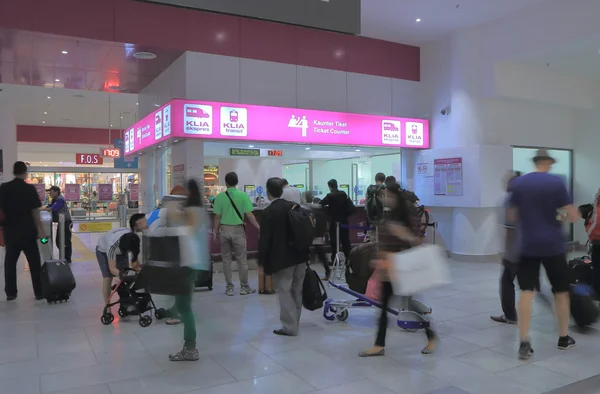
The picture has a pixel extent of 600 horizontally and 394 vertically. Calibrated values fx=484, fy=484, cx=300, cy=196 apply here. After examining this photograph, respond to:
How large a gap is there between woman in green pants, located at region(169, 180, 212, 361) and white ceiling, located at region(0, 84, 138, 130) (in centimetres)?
974

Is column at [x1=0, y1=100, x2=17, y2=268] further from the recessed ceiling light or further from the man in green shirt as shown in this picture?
the man in green shirt

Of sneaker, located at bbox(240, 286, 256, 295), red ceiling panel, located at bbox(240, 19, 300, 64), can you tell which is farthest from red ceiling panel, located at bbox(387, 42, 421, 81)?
sneaker, located at bbox(240, 286, 256, 295)

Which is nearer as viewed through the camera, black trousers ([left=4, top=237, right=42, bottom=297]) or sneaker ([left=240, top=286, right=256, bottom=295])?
black trousers ([left=4, top=237, right=42, bottom=297])

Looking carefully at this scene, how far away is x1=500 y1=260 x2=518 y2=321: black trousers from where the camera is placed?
14.9ft

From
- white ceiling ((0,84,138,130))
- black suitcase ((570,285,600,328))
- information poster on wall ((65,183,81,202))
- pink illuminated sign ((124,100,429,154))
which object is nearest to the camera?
black suitcase ((570,285,600,328))

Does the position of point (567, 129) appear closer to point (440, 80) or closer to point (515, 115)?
point (515, 115)

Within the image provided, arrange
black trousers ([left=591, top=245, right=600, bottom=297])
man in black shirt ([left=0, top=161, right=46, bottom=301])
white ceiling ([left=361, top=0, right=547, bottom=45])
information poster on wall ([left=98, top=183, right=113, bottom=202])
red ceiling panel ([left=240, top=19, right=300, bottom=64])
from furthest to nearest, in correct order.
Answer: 1. information poster on wall ([left=98, top=183, right=113, bottom=202])
2. red ceiling panel ([left=240, top=19, right=300, bottom=64])
3. white ceiling ([left=361, top=0, right=547, bottom=45])
4. man in black shirt ([left=0, top=161, right=46, bottom=301])
5. black trousers ([left=591, top=245, right=600, bottom=297])

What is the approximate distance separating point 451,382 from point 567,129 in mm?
8610

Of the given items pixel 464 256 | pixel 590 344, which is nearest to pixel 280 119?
pixel 464 256

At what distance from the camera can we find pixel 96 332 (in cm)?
451

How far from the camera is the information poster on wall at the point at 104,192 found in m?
15.7

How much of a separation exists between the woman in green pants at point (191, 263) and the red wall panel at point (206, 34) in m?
3.73

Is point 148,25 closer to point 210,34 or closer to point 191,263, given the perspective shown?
point 210,34

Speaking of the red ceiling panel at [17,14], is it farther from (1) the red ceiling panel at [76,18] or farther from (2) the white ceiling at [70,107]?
(2) the white ceiling at [70,107]
